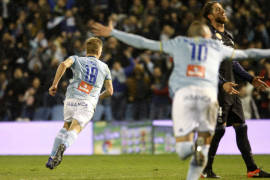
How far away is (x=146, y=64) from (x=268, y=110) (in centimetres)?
357

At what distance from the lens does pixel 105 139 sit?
14633 mm

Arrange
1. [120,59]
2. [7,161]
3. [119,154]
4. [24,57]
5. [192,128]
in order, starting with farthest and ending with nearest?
[24,57] < [120,59] < [119,154] < [7,161] < [192,128]

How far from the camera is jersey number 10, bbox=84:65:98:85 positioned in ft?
28.0

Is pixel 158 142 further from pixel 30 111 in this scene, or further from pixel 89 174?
pixel 89 174

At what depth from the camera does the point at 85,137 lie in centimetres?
1468

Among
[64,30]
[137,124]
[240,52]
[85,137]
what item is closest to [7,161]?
[85,137]

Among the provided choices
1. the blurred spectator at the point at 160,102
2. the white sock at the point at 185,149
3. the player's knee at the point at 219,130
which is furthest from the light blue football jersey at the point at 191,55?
the blurred spectator at the point at 160,102

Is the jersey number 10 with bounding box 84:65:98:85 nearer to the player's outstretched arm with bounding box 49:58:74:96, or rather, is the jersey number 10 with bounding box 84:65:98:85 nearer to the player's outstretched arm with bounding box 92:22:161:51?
the player's outstretched arm with bounding box 49:58:74:96

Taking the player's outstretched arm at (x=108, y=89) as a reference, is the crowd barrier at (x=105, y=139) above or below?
below

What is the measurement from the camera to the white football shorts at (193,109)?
5875mm

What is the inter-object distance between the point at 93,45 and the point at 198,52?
9.57 feet

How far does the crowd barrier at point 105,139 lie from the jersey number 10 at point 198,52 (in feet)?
28.4

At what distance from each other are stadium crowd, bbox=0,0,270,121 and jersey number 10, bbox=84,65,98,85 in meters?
6.09

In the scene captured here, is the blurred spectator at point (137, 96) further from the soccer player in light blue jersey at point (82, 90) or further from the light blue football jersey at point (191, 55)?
the light blue football jersey at point (191, 55)
